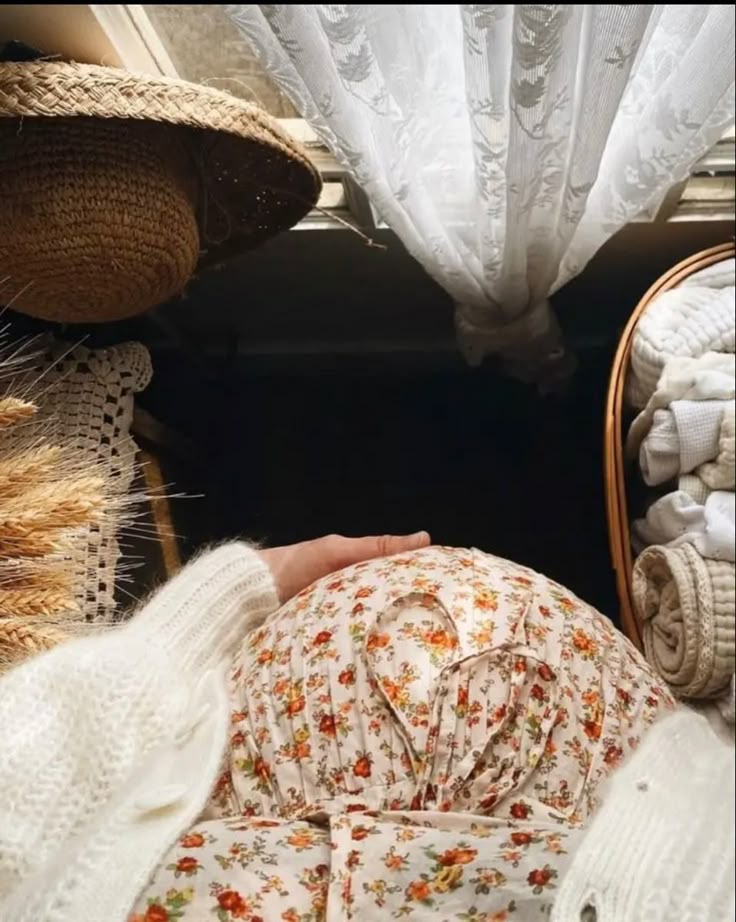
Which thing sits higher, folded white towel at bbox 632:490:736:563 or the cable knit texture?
folded white towel at bbox 632:490:736:563

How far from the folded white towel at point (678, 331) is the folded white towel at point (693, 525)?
9cm

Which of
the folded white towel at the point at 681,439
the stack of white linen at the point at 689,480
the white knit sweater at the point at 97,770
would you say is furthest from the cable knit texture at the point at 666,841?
the white knit sweater at the point at 97,770

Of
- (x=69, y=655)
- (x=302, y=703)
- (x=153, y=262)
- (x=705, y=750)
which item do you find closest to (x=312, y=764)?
(x=302, y=703)

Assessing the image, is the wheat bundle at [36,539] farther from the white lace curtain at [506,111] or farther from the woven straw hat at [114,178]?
the white lace curtain at [506,111]

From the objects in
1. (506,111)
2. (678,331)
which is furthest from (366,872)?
(506,111)

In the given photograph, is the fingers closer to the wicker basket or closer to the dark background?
the dark background

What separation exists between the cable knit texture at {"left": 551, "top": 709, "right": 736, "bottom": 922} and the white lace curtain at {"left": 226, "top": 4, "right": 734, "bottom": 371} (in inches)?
16.4

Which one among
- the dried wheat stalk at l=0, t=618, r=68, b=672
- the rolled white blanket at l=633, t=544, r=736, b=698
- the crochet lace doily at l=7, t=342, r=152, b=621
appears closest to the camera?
the rolled white blanket at l=633, t=544, r=736, b=698

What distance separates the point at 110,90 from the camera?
672 mm

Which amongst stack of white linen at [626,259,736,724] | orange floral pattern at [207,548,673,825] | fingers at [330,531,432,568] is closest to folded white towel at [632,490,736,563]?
stack of white linen at [626,259,736,724]

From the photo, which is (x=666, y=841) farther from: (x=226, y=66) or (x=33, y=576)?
(x=226, y=66)

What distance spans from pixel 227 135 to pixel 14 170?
184mm

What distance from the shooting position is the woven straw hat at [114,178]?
0.68 m

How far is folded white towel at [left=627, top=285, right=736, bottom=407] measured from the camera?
0.54m
